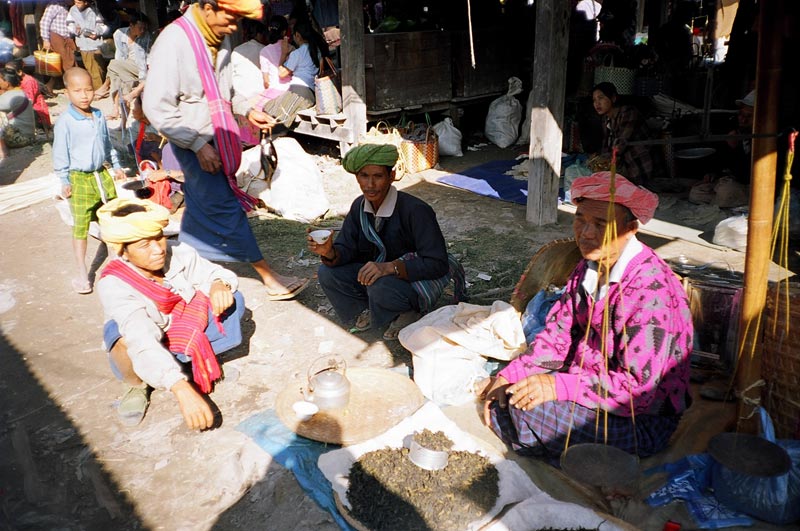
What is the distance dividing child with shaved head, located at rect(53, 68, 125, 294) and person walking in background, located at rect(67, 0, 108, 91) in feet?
29.4

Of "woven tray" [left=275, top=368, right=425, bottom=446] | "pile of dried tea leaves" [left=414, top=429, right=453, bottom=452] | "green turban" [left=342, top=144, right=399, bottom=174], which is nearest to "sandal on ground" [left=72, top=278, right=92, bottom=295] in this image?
"woven tray" [left=275, top=368, right=425, bottom=446]

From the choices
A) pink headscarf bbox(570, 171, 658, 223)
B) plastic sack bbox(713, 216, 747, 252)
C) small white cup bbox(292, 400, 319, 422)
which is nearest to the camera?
pink headscarf bbox(570, 171, 658, 223)

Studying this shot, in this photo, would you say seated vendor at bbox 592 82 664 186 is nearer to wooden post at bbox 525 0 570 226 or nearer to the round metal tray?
wooden post at bbox 525 0 570 226

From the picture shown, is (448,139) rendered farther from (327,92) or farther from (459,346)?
(459,346)

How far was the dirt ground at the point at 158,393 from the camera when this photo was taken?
286 centimetres

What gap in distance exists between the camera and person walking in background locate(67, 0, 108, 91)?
507 inches

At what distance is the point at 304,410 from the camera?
131 inches

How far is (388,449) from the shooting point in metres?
3.02

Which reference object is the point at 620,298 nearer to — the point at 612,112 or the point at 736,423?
the point at 736,423

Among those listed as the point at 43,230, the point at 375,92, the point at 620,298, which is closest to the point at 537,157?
the point at 375,92

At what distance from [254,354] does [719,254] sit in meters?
3.90

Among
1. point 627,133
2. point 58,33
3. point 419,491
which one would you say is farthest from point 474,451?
point 58,33

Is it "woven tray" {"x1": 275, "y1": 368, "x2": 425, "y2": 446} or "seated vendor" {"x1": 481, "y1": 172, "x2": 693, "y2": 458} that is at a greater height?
"seated vendor" {"x1": 481, "y1": 172, "x2": 693, "y2": 458}

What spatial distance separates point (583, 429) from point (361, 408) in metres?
1.16
